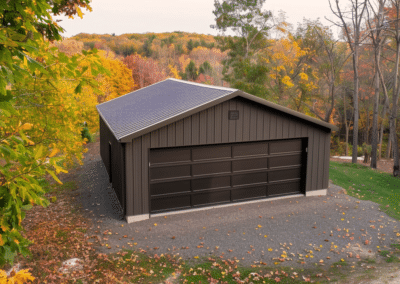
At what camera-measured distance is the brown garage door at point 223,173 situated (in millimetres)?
11602

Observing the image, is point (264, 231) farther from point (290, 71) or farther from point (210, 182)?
point (290, 71)

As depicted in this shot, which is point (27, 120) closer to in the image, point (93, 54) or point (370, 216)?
point (93, 54)

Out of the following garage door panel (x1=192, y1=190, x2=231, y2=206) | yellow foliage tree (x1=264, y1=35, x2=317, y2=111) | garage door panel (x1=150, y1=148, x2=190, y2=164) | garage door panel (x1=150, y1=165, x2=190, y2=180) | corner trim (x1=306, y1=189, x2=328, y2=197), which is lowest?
corner trim (x1=306, y1=189, x2=328, y2=197)

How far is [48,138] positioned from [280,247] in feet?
27.3

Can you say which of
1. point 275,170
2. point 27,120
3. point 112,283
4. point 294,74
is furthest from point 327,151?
point 294,74

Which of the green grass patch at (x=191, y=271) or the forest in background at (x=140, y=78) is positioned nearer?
the forest in background at (x=140, y=78)

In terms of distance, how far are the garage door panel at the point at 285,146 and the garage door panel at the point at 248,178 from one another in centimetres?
104

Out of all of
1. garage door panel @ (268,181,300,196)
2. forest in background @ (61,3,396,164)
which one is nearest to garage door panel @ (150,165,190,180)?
garage door panel @ (268,181,300,196)

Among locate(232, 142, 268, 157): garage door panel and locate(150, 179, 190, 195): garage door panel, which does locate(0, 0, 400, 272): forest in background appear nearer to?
locate(150, 179, 190, 195): garage door panel

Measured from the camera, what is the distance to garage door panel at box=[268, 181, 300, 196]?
13328 mm

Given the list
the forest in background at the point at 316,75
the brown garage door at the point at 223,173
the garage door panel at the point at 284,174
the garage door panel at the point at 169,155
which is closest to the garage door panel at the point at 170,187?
the brown garage door at the point at 223,173

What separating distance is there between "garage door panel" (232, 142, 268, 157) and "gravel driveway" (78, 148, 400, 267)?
1988 mm

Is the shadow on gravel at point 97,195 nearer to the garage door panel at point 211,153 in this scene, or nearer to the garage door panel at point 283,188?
the garage door panel at point 211,153

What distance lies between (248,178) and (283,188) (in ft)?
5.78
